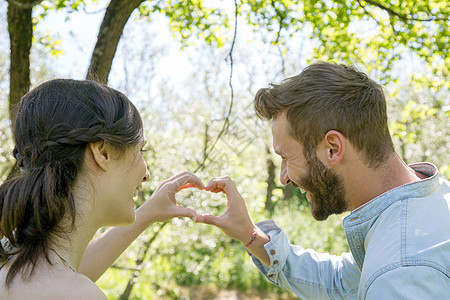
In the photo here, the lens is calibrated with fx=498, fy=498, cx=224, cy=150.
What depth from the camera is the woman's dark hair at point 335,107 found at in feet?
6.73

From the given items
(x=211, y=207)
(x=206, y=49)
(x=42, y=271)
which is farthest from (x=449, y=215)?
(x=206, y=49)

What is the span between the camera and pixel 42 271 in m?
1.45

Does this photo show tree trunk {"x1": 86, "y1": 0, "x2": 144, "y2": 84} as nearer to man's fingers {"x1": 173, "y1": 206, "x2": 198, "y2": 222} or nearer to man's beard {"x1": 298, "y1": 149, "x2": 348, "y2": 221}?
man's fingers {"x1": 173, "y1": 206, "x2": 198, "y2": 222}

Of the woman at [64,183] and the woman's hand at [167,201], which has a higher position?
the woman at [64,183]

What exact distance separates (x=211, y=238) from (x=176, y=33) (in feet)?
16.4

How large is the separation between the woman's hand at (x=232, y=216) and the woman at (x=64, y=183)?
0.55 m

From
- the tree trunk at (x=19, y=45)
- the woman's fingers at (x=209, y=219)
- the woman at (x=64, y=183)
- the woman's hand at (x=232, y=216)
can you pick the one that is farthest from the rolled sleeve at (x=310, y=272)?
the tree trunk at (x=19, y=45)

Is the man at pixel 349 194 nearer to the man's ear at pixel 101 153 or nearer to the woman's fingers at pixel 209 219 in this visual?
the woman's fingers at pixel 209 219

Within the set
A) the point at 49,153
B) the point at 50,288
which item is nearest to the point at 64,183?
the point at 49,153

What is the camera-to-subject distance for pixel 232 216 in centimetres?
228

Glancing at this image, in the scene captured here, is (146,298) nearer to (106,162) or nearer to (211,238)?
(211,238)

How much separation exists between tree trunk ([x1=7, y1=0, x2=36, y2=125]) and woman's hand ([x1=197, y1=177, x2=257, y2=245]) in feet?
5.24

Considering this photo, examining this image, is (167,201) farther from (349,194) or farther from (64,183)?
(349,194)

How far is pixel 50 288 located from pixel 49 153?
0.42 m
